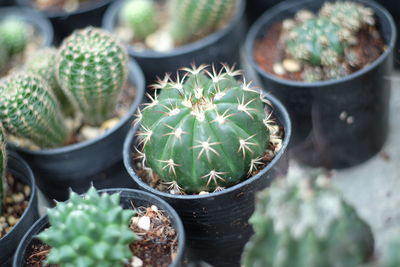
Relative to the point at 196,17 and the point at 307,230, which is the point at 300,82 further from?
the point at 307,230

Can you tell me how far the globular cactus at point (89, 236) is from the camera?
146cm

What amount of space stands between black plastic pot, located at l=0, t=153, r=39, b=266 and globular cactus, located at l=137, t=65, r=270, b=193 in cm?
55

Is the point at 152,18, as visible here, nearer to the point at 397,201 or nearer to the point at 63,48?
the point at 63,48

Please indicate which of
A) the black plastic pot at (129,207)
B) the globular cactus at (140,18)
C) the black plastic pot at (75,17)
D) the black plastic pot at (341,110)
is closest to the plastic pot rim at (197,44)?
the globular cactus at (140,18)

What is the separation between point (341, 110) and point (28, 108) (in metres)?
A: 1.35

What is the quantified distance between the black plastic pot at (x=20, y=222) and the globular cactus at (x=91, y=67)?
0.37m

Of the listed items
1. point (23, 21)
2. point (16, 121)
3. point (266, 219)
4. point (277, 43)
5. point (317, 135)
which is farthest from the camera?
→ point (23, 21)

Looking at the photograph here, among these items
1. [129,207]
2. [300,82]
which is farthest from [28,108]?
→ [300,82]

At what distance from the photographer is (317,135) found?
2.37m

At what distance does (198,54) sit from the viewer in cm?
271

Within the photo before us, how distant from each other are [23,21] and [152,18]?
0.88m

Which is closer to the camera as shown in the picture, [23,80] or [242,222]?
[242,222]

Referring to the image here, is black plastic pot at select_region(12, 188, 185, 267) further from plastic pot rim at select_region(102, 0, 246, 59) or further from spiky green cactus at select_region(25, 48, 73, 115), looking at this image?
plastic pot rim at select_region(102, 0, 246, 59)

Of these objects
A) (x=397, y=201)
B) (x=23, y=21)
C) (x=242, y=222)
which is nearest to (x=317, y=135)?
(x=397, y=201)
